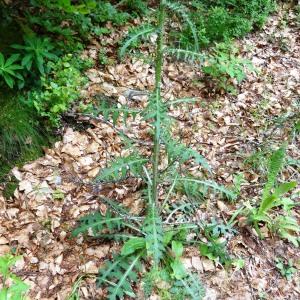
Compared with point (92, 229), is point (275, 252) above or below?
below

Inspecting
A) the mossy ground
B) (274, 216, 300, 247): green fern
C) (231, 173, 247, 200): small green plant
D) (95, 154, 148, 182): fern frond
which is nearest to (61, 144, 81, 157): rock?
the mossy ground

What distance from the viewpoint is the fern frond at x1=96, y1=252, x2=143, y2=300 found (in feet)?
9.34

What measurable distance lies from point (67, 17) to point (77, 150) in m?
1.35

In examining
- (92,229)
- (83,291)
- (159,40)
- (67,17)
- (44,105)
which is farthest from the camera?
(67,17)

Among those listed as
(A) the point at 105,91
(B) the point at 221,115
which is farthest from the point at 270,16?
(A) the point at 105,91

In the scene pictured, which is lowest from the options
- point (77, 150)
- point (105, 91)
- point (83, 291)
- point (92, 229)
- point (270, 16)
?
point (83, 291)

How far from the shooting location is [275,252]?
3.34 meters

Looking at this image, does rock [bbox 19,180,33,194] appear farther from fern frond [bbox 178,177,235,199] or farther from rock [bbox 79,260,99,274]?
fern frond [bbox 178,177,235,199]

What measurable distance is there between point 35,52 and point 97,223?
158 cm

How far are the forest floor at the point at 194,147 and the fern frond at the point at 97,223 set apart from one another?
5.6 inches

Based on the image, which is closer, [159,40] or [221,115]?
[159,40]

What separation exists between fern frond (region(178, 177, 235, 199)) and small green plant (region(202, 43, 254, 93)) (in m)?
1.44

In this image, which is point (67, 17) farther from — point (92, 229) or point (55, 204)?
point (92, 229)

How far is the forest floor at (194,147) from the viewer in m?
3.09
